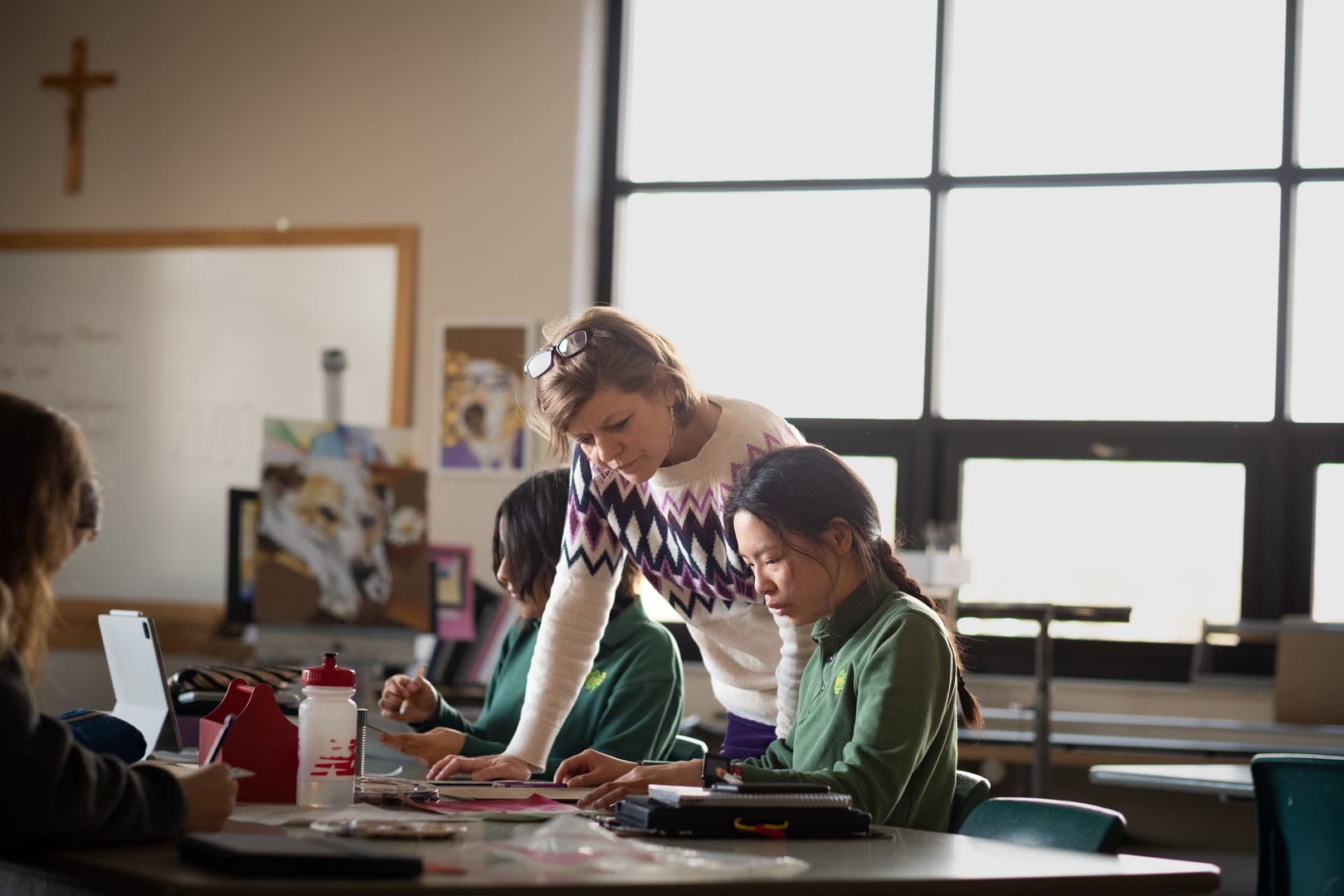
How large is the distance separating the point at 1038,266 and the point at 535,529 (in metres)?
2.52

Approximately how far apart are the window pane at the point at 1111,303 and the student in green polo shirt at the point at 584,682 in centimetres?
232

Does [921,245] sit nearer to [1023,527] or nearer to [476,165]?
[1023,527]

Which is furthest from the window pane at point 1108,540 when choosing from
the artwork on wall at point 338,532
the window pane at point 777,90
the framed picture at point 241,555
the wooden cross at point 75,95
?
the wooden cross at point 75,95

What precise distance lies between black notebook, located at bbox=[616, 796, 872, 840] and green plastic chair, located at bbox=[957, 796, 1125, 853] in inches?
7.7

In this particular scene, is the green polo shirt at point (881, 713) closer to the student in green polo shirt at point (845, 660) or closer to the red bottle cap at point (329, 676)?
the student in green polo shirt at point (845, 660)

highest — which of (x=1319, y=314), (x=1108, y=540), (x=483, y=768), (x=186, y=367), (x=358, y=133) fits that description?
(x=358, y=133)

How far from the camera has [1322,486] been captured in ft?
14.1

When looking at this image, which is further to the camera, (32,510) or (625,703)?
(625,703)

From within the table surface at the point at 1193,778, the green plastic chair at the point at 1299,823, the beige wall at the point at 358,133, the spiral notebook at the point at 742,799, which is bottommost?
the table surface at the point at 1193,778

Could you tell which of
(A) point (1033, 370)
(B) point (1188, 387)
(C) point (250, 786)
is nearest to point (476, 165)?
(A) point (1033, 370)

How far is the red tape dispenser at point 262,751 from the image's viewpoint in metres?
1.64

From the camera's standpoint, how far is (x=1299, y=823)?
213 centimetres

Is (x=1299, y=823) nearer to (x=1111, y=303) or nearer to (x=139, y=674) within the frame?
(x=139, y=674)

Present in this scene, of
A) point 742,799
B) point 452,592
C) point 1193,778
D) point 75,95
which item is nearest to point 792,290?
point 452,592
